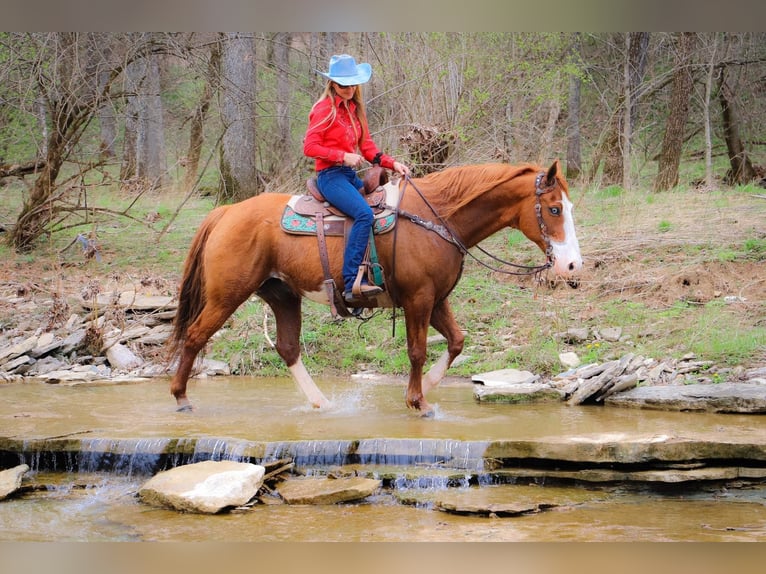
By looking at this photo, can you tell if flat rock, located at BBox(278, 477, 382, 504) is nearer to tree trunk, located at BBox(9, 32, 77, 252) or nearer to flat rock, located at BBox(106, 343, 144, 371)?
flat rock, located at BBox(106, 343, 144, 371)

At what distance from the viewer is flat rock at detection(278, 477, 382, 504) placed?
4.80 m

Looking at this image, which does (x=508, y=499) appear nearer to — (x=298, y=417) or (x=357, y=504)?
(x=357, y=504)

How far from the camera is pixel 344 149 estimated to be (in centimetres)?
607

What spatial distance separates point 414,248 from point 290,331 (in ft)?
3.77

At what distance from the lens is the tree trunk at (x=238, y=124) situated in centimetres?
1119

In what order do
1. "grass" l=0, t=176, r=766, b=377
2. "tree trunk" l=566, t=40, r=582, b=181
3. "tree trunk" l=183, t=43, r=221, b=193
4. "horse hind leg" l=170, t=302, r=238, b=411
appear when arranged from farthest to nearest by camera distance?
"tree trunk" l=566, t=40, r=582, b=181 < "tree trunk" l=183, t=43, r=221, b=193 < "grass" l=0, t=176, r=766, b=377 < "horse hind leg" l=170, t=302, r=238, b=411

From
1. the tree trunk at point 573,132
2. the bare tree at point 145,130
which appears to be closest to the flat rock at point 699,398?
the tree trunk at point 573,132

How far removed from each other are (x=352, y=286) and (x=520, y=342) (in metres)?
2.93

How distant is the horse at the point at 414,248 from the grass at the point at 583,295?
195 cm

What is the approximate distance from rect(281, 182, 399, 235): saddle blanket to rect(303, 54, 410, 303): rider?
10 centimetres

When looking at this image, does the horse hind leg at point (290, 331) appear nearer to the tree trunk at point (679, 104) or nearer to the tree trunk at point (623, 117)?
the tree trunk at point (623, 117)

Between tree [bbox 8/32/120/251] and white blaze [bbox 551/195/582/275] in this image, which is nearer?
white blaze [bbox 551/195/582/275]

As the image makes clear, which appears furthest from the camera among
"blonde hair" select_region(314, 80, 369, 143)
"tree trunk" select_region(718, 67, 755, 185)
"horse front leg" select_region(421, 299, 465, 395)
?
"tree trunk" select_region(718, 67, 755, 185)

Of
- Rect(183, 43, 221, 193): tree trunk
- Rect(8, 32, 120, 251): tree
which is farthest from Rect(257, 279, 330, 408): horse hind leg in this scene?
Rect(183, 43, 221, 193): tree trunk
